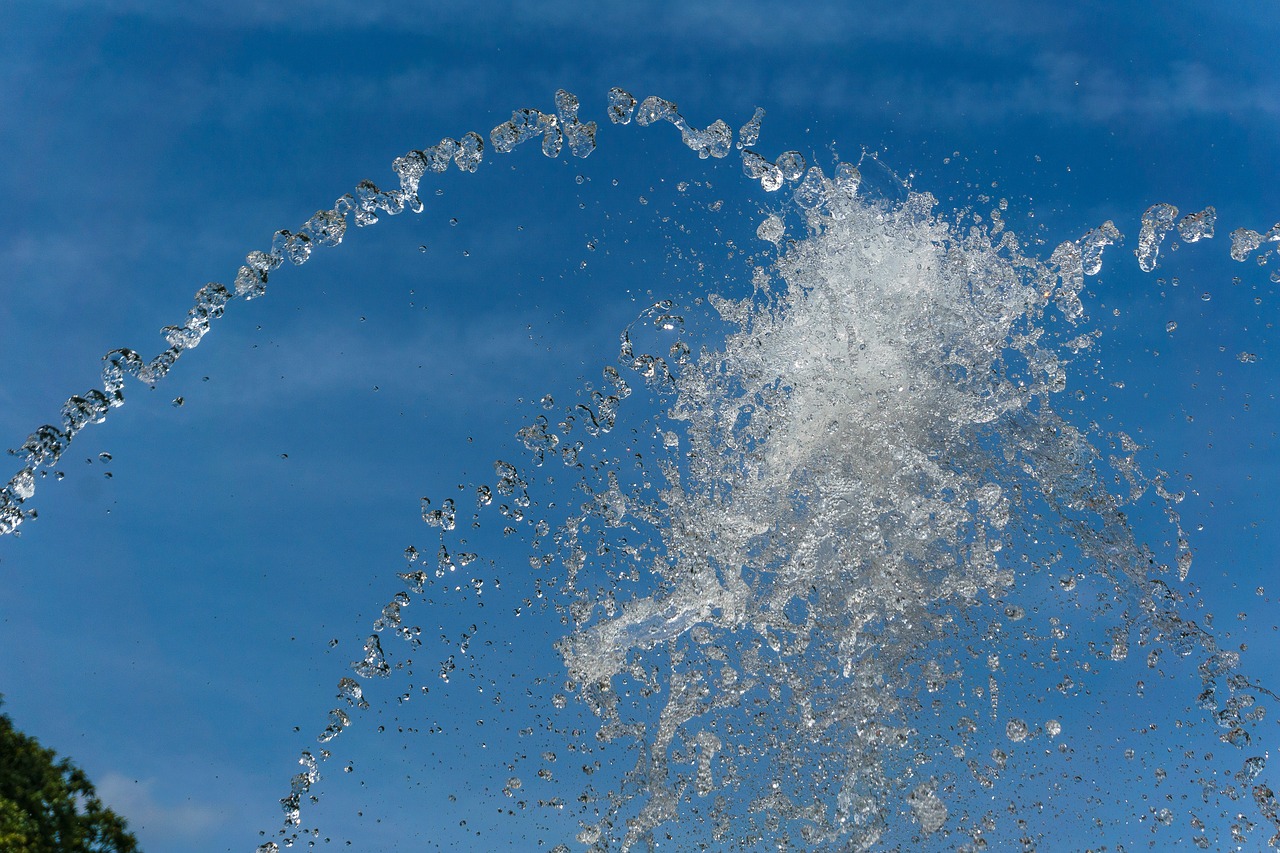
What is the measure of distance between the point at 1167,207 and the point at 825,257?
547 centimetres

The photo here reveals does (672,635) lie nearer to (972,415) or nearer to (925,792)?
(925,792)

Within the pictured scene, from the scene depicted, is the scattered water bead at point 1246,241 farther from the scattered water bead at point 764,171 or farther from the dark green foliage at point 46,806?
the dark green foliage at point 46,806

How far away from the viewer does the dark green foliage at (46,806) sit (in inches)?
378

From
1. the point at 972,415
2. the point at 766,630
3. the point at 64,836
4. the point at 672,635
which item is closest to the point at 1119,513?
the point at 972,415

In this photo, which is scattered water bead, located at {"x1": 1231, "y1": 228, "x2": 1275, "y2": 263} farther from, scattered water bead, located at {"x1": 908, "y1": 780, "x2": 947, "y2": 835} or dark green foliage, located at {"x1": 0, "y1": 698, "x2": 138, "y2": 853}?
dark green foliage, located at {"x1": 0, "y1": 698, "x2": 138, "y2": 853}

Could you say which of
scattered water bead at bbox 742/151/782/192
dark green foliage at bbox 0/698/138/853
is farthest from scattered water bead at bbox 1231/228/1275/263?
dark green foliage at bbox 0/698/138/853

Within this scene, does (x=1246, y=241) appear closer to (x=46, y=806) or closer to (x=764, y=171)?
(x=764, y=171)

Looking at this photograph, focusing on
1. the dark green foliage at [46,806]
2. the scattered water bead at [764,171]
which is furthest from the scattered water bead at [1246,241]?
the dark green foliage at [46,806]

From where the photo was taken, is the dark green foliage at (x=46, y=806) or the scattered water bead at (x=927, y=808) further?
the scattered water bead at (x=927, y=808)

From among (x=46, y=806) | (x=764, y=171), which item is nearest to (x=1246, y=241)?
(x=764, y=171)

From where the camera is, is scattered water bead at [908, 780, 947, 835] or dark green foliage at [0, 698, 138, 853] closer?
dark green foliage at [0, 698, 138, 853]

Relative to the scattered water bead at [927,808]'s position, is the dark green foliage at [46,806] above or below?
below

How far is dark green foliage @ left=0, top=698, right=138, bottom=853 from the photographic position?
9594 mm

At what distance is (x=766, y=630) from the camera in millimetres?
13594
